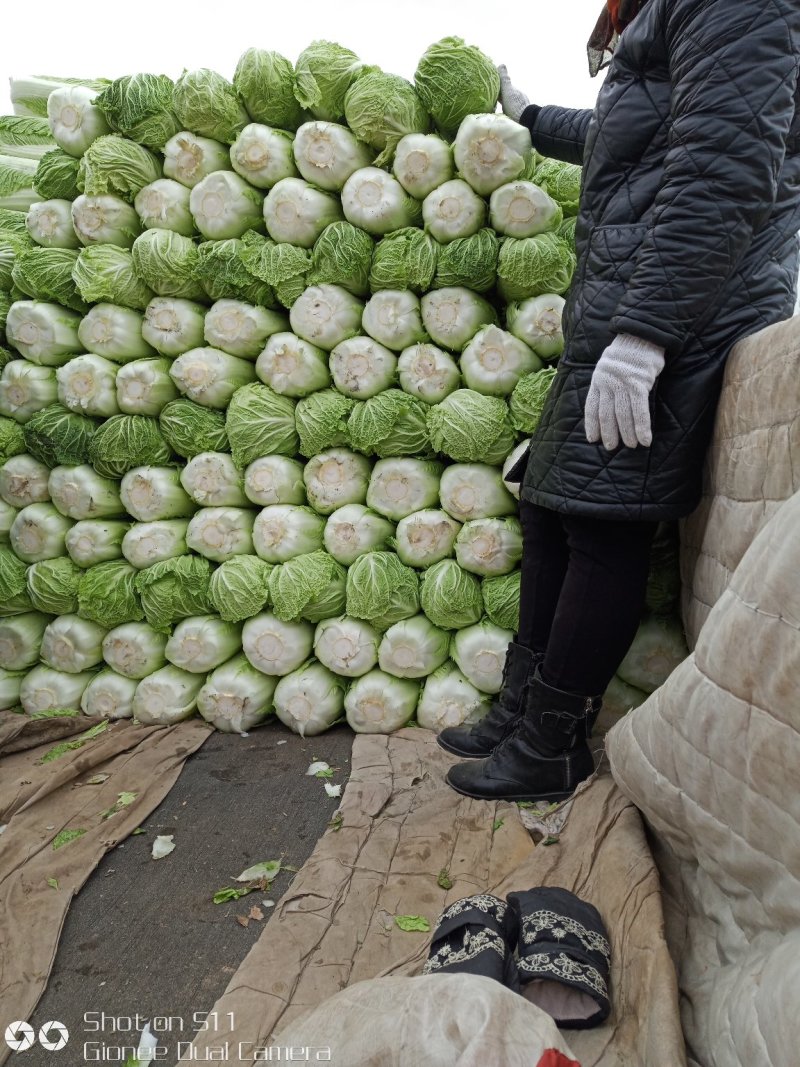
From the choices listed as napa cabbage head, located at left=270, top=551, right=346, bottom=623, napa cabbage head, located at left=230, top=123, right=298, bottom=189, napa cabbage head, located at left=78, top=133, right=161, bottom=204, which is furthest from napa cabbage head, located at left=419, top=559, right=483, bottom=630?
napa cabbage head, located at left=78, top=133, right=161, bottom=204

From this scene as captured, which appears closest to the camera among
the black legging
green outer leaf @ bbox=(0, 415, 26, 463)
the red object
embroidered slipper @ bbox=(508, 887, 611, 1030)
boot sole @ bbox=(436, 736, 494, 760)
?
the red object

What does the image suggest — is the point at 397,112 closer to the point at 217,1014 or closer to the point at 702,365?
the point at 702,365

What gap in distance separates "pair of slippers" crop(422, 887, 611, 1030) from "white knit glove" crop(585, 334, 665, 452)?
3.61 feet

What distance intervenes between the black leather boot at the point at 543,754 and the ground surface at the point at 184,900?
1.88 ft

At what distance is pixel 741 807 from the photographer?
1.11 m

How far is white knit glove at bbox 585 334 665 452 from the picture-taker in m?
1.72

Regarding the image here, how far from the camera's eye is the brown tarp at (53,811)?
1.76m

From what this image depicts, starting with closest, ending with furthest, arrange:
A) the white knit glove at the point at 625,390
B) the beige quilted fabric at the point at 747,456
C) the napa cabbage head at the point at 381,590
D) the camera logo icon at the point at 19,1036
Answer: the beige quilted fabric at the point at 747,456, the camera logo icon at the point at 19,1036, the white knit glove at the point at 625,390, the napa cabbage head at the point at 381,590

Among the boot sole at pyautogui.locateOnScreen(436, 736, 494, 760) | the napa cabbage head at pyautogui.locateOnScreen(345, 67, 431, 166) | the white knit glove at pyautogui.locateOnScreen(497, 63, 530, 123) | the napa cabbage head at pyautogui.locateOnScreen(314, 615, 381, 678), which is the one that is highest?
the white knit glove at pyautogui.locateOnScreen(497, 63, 530, 123)

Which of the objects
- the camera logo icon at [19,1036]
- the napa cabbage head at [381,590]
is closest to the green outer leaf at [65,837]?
the camera logo icon at [19,1036]

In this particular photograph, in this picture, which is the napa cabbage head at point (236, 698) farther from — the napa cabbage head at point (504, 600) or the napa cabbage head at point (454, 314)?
the napa cabbage head at point (454, 314)

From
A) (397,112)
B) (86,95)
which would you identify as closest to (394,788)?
(397,112)

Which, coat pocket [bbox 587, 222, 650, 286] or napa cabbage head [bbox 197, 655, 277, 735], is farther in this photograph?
napa cabbage head [bbox 197, 655, 277, 735]

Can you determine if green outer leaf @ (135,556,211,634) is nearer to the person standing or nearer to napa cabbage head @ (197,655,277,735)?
napa cabbage head @ (197,655,277,735)
